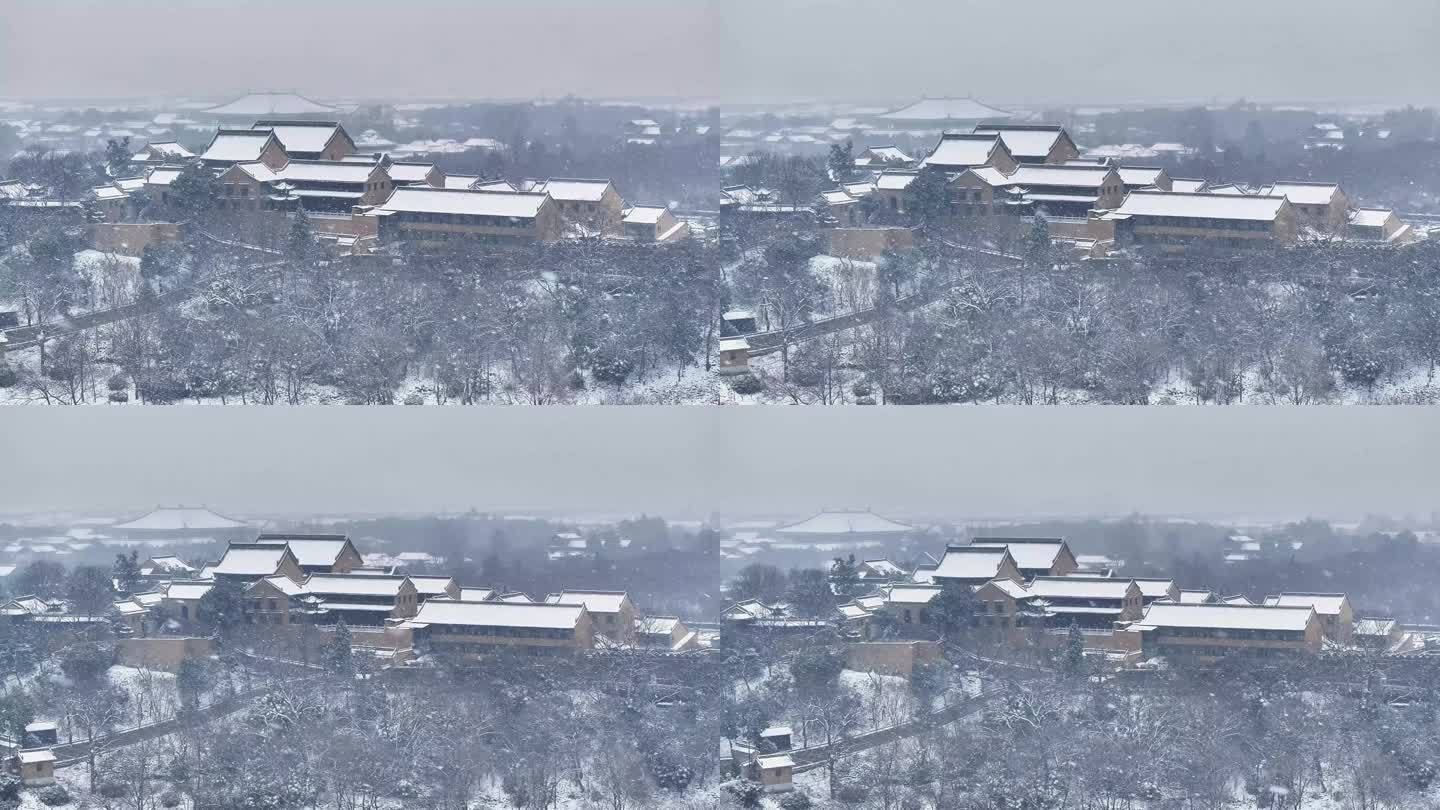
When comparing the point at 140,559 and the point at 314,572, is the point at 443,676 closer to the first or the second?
the point at 314,572

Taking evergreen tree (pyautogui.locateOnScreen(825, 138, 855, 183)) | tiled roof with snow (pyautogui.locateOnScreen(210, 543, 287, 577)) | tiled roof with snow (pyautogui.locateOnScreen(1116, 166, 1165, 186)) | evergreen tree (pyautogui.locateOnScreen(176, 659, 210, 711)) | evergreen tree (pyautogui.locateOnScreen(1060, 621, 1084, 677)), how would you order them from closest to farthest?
1. evergreen tree (pyautogui.locateOnScreen(1060, 621, 1084, 677))
2. evergreen tree (pyautogui.locateOnScreen(176, 659, 210, 711))
3. tiled roof with snow (pyautogui.locateOnScreen(210, 543, 287, 577))
4. tiled roof with snow (pyautogui.locateOnScreen(1116, 166, 1165, 186))
5. evergreen tree (pyautogui.locateOnScreen(825, 138, 855, 183))

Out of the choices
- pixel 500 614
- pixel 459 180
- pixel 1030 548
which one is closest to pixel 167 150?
pixel 459 180

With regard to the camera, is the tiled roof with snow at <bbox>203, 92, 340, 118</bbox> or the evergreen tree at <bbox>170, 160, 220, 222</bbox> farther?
the tiled roof with snow at <bbox>203, 92, 340, 118</bbox>

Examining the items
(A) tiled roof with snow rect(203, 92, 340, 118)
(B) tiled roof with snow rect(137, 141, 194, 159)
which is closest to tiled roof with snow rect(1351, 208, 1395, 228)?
(A) tiled roof with snow rect(203, 92, 340, 118)

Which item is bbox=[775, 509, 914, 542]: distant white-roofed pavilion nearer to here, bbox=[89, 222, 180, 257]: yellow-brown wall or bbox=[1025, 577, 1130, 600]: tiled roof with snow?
bbox=[1025, 577, 1130, 600]: tiled roof with snow

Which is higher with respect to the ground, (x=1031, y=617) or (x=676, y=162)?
(x=676, y=162)

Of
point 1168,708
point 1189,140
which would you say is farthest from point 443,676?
point 1189,140

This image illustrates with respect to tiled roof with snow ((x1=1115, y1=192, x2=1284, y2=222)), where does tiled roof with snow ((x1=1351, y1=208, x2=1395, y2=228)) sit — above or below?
below
